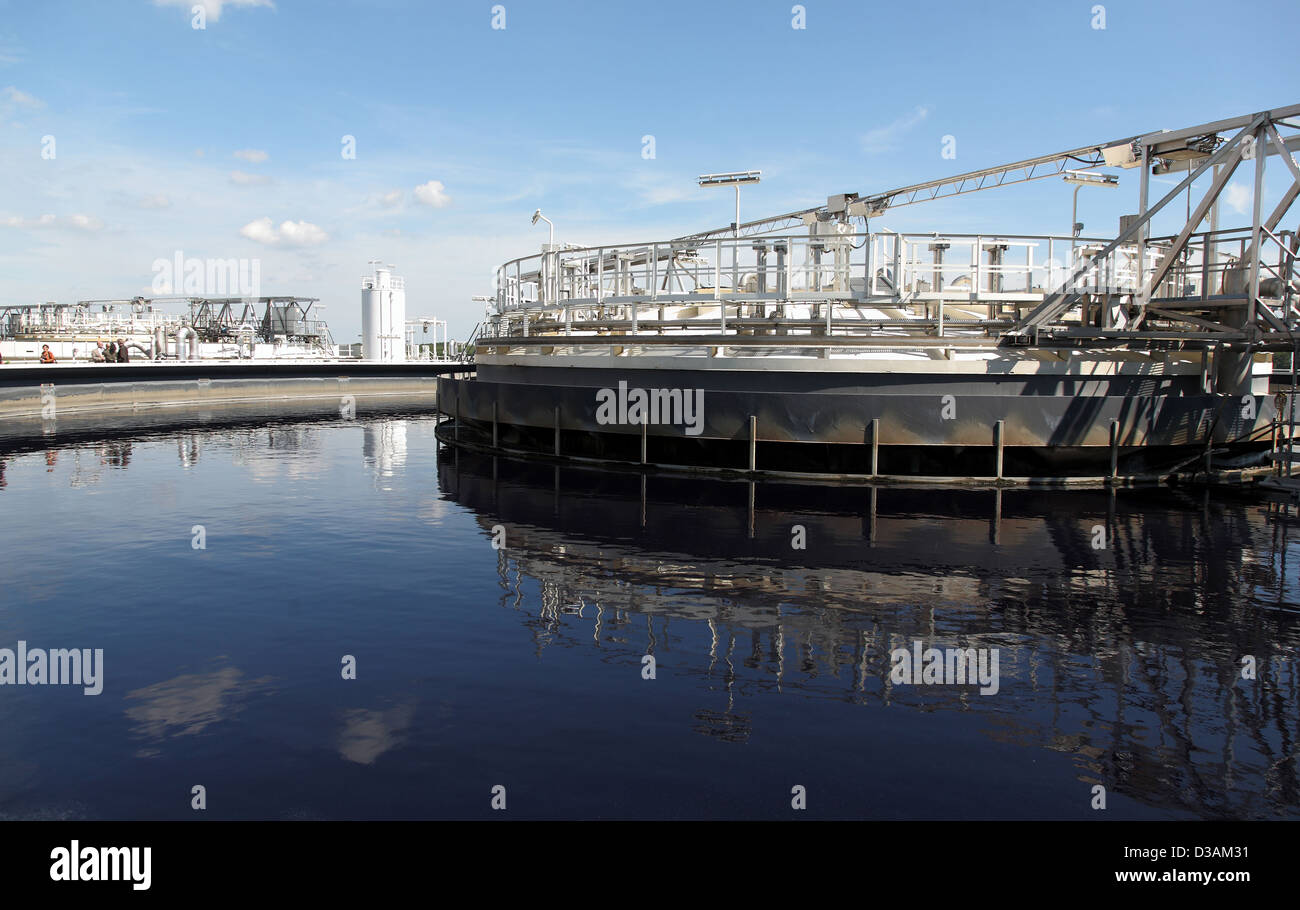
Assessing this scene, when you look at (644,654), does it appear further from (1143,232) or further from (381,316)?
(381,316)

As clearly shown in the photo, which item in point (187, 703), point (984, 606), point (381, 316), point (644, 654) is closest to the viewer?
point (187, 703)

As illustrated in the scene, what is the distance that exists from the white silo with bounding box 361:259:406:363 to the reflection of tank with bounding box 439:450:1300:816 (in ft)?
192

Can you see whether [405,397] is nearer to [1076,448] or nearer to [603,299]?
[603,299]

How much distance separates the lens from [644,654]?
1025 cm

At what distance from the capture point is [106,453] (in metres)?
29.1

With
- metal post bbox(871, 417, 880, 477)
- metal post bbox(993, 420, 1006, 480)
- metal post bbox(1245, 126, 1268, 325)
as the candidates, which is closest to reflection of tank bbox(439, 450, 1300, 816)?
metal post bbox(993, 420, 1006, 480)

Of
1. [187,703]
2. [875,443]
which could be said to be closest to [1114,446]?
[875,443]

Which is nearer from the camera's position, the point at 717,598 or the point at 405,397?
the point at 717,598

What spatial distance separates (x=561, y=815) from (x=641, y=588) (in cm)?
650

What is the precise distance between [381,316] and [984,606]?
2770 inches

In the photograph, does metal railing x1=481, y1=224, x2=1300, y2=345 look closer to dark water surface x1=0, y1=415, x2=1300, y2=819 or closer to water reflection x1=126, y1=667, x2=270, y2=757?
dark water surface x1=0, y1=415, x2=1300, y2=819

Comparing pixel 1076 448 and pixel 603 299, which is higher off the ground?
pixel 603 299
